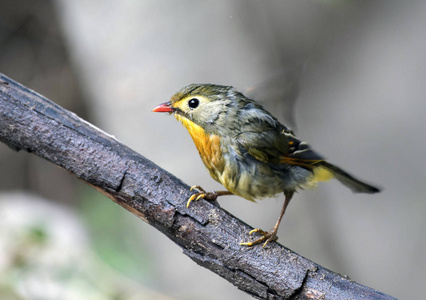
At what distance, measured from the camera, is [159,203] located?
2775 mm

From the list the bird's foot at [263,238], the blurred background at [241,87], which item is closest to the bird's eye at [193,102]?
the bird's foot at [263,238]

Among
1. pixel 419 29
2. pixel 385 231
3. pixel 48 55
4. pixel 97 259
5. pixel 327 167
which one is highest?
pixel 419 29

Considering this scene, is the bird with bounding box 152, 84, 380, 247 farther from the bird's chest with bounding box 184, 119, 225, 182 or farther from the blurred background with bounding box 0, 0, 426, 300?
the blurred background with bounding box 0, 0, 426, 300

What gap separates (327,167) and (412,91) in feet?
8.52

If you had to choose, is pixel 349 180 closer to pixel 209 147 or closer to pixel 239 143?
pixel 239 143

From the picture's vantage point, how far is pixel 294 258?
9.22 ft

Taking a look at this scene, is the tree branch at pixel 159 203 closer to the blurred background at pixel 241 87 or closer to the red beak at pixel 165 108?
the red beak at pixel 165 108

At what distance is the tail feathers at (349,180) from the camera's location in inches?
130

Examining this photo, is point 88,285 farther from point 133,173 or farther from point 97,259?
point 133,173

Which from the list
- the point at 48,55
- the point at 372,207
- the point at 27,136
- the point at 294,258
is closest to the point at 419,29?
the point at 372,207

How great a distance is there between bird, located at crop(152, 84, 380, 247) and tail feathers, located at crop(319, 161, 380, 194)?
21 centimetres

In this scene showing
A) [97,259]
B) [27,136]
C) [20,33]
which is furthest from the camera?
[20,33]

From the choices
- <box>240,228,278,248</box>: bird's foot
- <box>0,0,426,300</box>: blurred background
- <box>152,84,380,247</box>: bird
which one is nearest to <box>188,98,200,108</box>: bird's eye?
<box>152,84,380,247</box>: bird

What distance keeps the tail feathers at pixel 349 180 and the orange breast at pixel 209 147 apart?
723 millimetres
